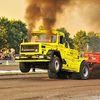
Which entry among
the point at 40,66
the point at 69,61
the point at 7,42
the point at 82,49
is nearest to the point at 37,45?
the point at 40,66

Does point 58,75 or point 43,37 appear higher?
point 43,37

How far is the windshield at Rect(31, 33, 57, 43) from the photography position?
1491cm

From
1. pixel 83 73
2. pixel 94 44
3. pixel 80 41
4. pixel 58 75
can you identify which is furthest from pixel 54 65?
pixel 94 44

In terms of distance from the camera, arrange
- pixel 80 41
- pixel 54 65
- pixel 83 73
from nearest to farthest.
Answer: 1. pixel 54 65
2. pixel 83 73
3. pixel 80 41

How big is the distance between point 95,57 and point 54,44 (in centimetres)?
600

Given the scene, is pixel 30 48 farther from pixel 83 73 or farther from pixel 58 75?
pixel 83 73

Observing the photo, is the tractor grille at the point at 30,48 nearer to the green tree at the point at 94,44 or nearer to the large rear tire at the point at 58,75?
the large rear tire at the point at 58,75

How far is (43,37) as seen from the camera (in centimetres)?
1516

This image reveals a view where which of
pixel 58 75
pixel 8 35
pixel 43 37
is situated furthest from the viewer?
pixel 8 35

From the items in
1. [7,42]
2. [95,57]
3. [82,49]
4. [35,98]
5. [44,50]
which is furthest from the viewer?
[82,49]

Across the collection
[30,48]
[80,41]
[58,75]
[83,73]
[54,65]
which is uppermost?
[80,41]

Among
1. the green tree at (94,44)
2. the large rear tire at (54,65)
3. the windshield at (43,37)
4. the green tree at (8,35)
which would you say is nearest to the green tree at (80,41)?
the green tree at (94,44)

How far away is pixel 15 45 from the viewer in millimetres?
79125

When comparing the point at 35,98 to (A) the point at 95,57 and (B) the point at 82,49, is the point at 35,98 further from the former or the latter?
(B) the point at 82,49
